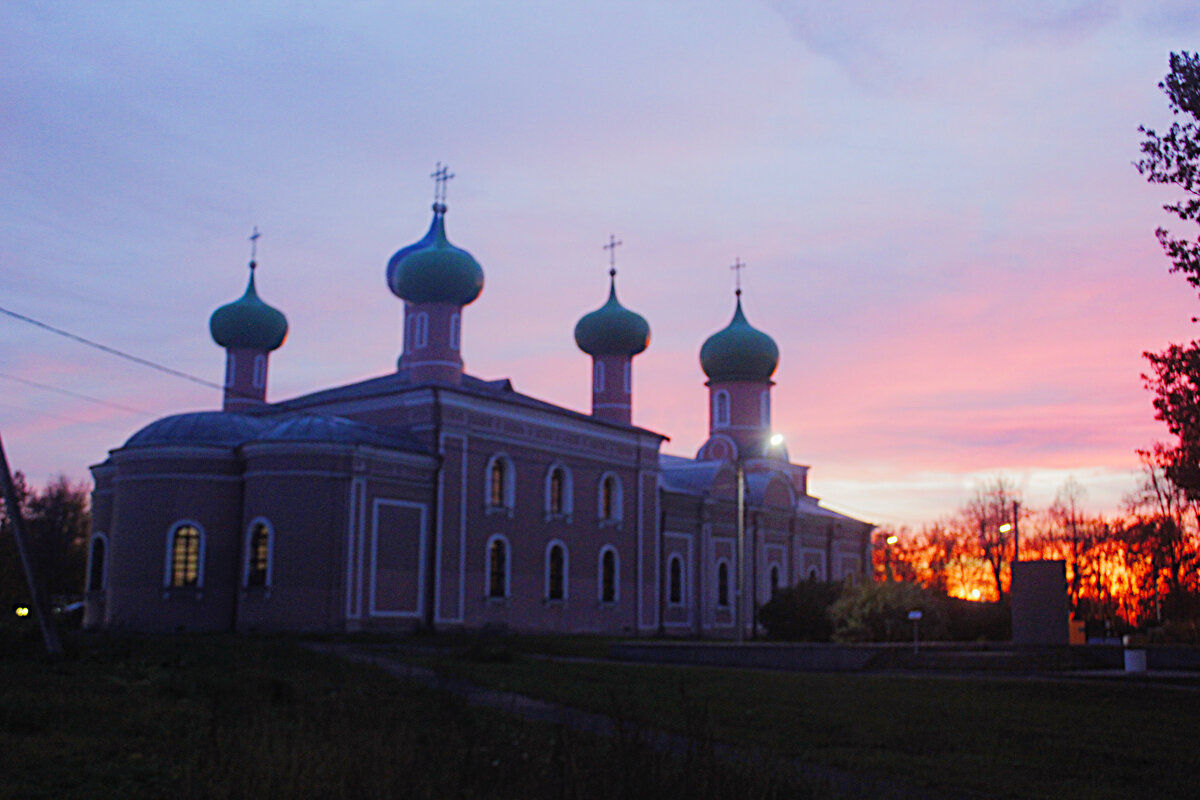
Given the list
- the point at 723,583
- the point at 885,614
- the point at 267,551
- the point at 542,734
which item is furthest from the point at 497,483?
the point at 542,734

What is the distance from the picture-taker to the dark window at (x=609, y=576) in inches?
1500

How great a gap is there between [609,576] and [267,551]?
12.8 m

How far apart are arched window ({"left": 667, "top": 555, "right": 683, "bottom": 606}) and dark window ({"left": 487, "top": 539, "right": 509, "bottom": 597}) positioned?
374 inches

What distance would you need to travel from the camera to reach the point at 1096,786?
8.19 meters

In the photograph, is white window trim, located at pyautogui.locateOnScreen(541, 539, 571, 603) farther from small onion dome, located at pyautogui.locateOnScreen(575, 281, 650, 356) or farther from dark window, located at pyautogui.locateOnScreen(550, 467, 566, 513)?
small onion dome, located at pyautogui.locateOnScreen(575, 281, 650, 356)

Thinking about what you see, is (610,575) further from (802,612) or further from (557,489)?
(802,612)

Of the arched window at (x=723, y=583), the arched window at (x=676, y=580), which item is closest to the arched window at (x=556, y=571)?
the arched window at (x=676, y=580)

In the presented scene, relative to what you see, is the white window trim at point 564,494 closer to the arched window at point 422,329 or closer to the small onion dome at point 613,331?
the arched window at point 422,329

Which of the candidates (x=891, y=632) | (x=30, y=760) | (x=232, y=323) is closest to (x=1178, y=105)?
(x=30, y=760)

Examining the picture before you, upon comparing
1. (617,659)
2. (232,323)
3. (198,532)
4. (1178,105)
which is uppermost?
(232,323)

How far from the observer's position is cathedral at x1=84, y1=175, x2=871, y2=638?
29234 mm

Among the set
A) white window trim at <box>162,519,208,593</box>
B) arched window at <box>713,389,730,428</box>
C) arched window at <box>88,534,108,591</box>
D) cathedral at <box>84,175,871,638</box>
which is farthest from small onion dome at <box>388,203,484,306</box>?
arched window at <box>713,389,730,428</box>

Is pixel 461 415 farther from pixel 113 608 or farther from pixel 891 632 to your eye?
pixel 891 632

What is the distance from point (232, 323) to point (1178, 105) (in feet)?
108
